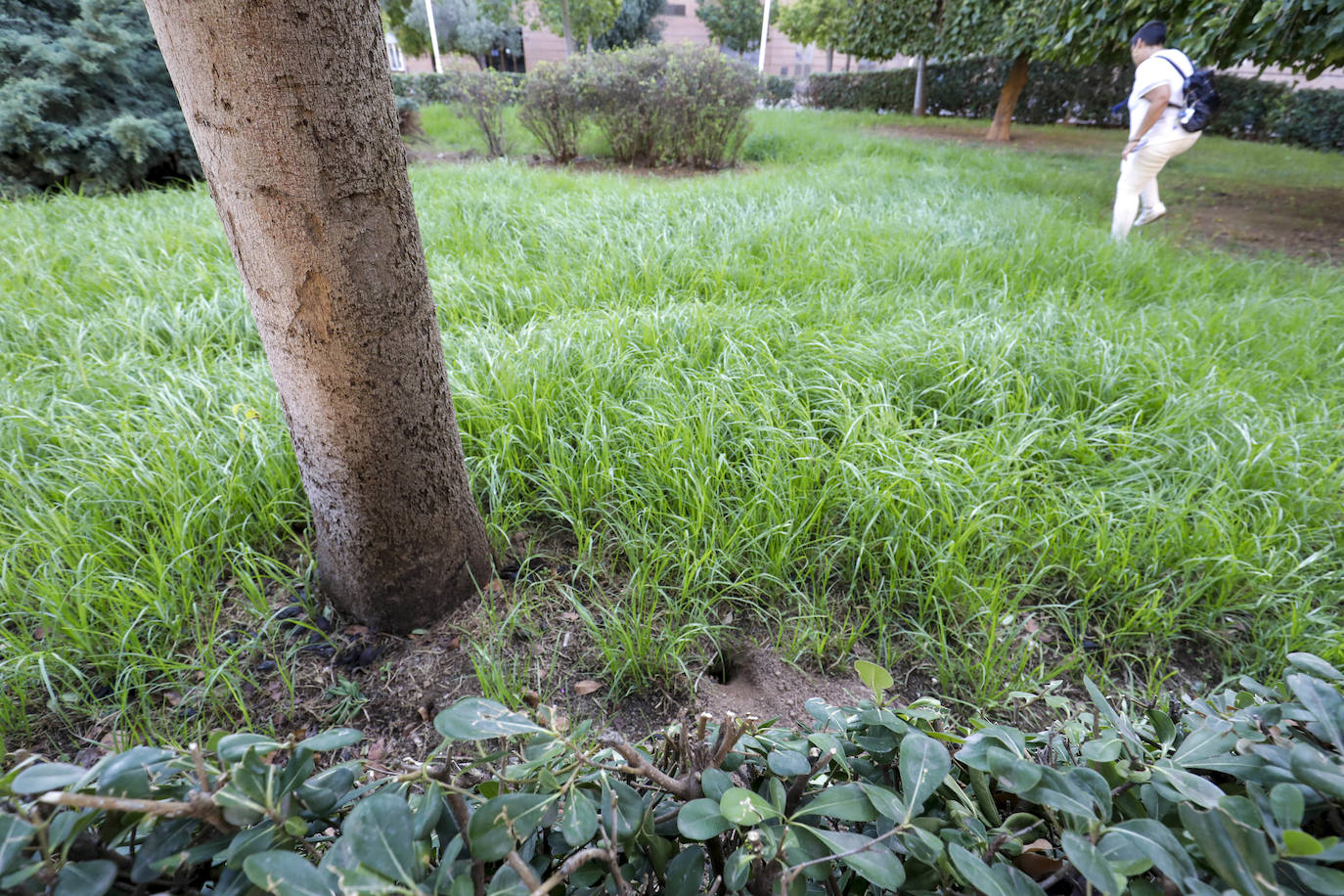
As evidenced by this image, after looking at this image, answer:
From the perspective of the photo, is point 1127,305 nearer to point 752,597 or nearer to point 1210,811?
point 752,597

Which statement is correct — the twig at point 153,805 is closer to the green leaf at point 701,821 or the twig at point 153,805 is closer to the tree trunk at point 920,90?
the green leaf at point 701,821

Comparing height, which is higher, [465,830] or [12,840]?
[12,840]

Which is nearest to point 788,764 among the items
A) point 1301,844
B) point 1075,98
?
point 1301,844

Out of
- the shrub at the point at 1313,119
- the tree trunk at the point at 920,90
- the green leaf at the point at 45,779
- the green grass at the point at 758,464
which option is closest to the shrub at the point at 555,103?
the green grass at the point at 758,464

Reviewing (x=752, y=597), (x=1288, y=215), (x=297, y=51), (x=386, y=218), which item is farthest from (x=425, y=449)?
(x=1288, y=215)

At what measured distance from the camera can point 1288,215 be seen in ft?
22.0

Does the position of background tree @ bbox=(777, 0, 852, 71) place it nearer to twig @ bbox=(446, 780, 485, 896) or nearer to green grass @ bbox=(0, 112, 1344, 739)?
green grass @ bbox=(0, 112, 1344, 739)

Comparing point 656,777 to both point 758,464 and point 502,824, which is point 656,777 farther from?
point 758,464

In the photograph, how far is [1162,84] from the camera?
4.75m

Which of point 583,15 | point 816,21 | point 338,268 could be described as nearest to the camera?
point 338,268

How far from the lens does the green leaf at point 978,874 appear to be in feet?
1.73

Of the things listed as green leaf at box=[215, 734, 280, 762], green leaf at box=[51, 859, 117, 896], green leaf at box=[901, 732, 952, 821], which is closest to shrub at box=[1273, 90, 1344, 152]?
green leaf at box=[901, 732, 952, 821]

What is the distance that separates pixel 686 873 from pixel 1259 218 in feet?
29.7

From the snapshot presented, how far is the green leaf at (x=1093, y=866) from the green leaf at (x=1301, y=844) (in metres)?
0.12
